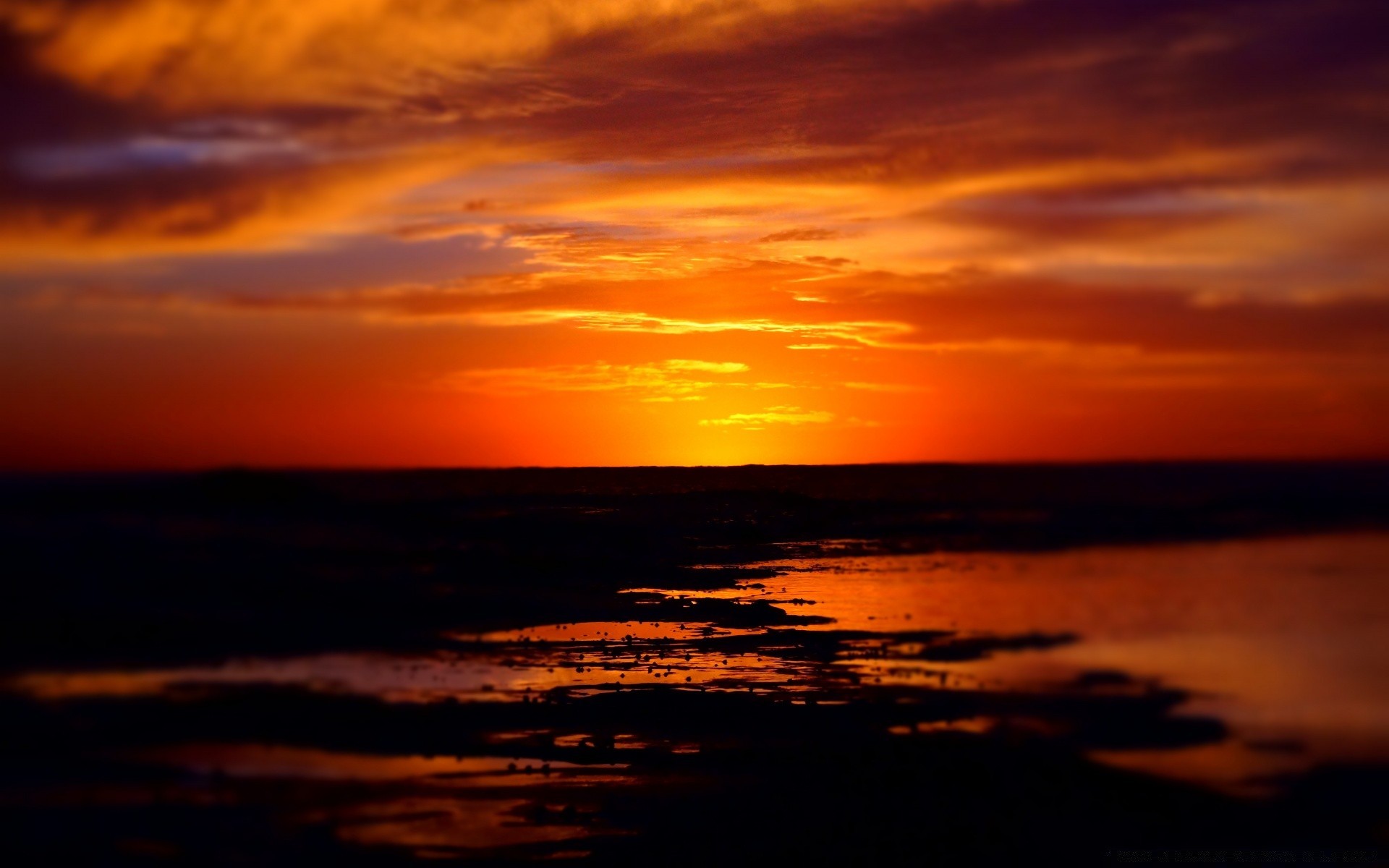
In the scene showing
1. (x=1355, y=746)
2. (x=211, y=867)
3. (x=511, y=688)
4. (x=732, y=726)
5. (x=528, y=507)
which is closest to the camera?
(x=211, y=867)

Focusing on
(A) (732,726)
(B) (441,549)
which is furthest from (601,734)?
(B) (441,549)

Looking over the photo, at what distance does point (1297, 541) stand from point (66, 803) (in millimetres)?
38053

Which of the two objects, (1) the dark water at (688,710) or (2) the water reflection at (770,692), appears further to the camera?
(2) the water reflection at (770,692)

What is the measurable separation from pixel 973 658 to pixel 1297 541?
25963 mm

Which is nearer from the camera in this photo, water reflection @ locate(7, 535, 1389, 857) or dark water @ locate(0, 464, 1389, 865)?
dark water @ locate(0, 464, 1389, 865)

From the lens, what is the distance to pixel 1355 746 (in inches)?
478

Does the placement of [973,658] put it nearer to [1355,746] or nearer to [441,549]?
[1355,746]

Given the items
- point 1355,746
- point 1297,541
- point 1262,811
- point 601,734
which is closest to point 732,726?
point 601,734

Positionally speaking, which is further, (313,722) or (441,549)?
(441,549)

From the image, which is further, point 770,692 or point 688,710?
point 770,692

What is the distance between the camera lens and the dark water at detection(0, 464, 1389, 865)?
9672 mm

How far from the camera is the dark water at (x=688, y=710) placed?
31.7 ft

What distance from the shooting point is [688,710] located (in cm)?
1388

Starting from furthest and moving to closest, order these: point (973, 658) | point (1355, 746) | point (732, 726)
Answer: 1. point (973, 658)
2. point (732, 726)
3. point (1355, 746)
